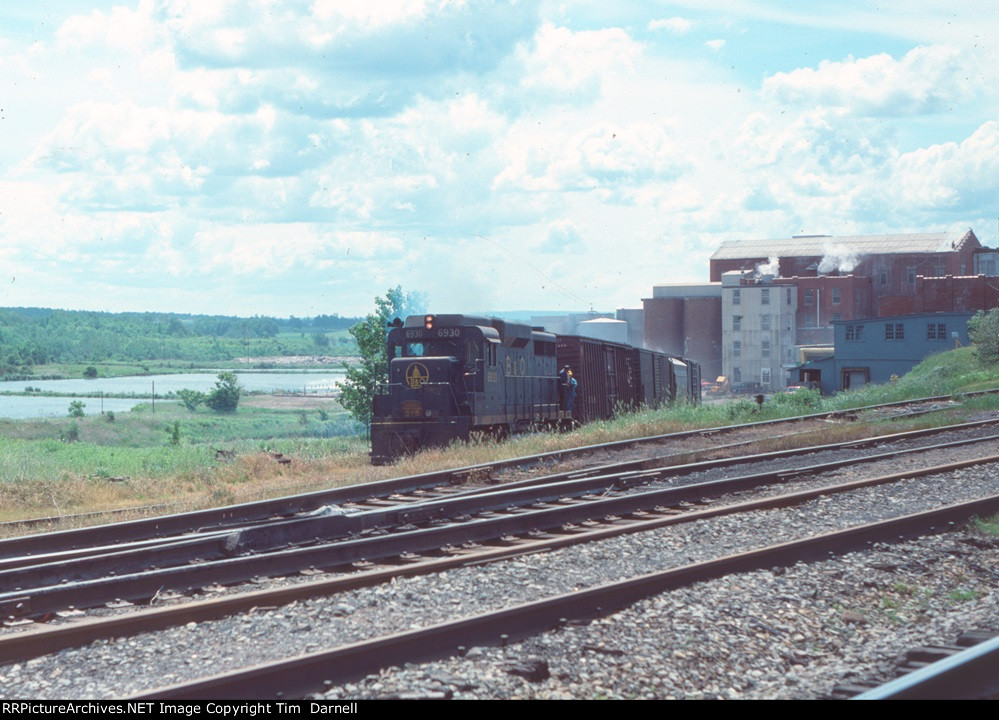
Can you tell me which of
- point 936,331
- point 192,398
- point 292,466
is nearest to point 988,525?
point 292,466

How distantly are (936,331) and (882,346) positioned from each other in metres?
2.99

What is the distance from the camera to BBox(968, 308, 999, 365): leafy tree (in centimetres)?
3731

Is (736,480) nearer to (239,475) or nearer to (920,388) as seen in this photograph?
(239,475)

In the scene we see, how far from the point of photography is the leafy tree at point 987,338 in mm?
37312

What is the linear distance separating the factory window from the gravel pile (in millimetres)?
48587

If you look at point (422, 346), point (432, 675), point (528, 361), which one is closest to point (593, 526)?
point (432, 675)

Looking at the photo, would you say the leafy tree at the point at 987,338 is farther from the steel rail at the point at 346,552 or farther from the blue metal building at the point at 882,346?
the steel rail at the point at 346,552

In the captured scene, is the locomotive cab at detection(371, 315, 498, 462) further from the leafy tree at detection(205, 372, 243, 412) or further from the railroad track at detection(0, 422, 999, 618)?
the leafy tree at detection(205, 372, 243, 412)

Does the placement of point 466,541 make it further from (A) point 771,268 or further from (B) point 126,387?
(B) point 126,387

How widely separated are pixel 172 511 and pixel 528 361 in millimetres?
11536

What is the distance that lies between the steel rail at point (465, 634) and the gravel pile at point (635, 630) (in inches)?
5.7

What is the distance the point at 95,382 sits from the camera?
5133 inches

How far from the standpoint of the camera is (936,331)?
54125 millimetres

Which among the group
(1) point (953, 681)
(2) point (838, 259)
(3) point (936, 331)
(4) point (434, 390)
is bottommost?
(1) point (953, 681)
